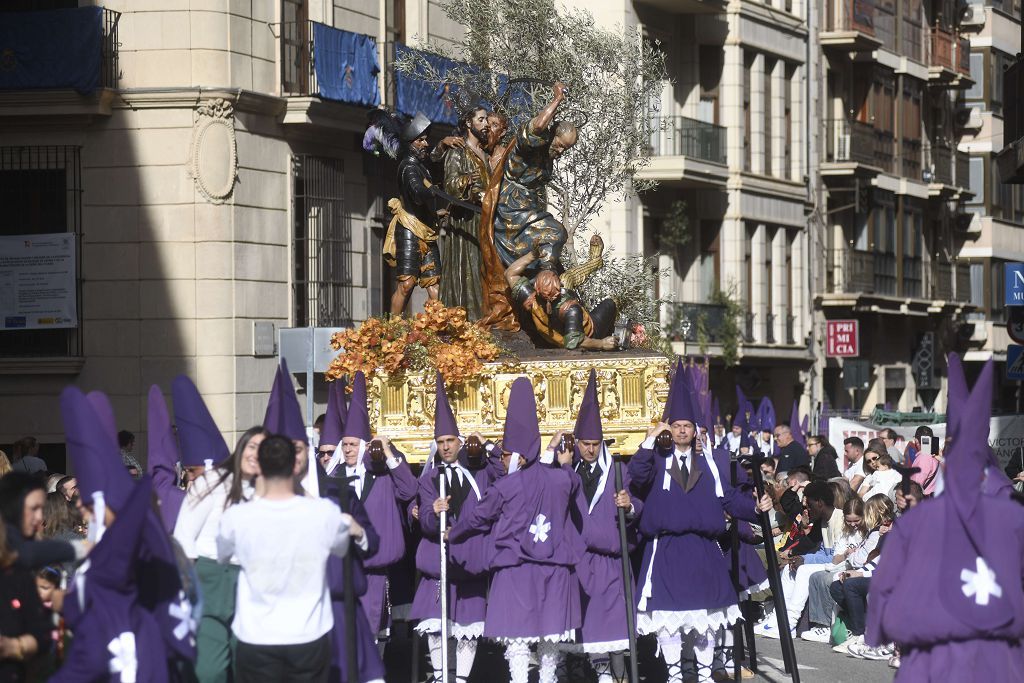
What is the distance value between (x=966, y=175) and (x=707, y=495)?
132 ft

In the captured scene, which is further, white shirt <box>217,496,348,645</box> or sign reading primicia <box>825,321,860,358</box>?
sign reading primicia <box>825,321,860,358</box>

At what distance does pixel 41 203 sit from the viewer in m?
25.0

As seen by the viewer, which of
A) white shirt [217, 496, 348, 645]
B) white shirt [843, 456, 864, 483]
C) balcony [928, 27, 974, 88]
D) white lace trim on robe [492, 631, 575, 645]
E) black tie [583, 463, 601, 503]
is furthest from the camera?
balcony [928, 27, 974, 88]

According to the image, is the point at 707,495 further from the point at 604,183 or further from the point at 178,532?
the point at 604,183

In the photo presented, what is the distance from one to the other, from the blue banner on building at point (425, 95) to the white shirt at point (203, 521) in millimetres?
17268

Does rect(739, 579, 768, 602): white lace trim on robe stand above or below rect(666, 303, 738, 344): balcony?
below

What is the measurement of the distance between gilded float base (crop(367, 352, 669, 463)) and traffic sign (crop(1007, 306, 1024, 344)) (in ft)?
12.8

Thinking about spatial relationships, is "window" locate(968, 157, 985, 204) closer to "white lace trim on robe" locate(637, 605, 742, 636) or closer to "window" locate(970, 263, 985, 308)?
"window" locate(970, 263, 985, 308)

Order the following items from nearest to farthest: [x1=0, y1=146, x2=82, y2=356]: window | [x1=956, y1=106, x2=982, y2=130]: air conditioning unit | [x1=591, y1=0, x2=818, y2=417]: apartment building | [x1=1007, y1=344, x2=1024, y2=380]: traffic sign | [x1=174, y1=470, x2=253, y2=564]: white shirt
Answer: [x1=174, y1=470, x2=253, y2=564]: white shirt
[x1=1007, y1=344, x2=1024, y2=380]: traffic sign
[x1=0, y1=146, x2=82, y2=356]: window
[x1=591, y1=0, x2=818, y2=417]: apartment building
[x1=956, y1=106, x2=982, y2=130]: air conditioning unit

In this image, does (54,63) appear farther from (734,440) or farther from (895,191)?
(895,191)

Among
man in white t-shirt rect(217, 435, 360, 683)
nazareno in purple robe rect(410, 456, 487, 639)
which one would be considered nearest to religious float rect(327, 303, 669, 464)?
nazareno in purple robe rect(410, 456, 487, 639)

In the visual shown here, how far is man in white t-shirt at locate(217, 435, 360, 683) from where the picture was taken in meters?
8.71

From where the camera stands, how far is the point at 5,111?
24.3 metres

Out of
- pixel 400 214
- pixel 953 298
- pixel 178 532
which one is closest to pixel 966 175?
pixel 953 298
